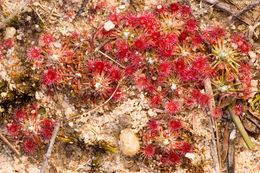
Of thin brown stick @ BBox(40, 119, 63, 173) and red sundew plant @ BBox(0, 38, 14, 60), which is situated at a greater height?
red sundew plant @ BBox(0, 38, 14, 60)

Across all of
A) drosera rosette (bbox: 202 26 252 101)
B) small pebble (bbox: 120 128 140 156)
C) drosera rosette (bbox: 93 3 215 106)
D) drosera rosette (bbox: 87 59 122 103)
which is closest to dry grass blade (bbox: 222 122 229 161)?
Answer: drosera rosette (bbox: 202 26 252 101)

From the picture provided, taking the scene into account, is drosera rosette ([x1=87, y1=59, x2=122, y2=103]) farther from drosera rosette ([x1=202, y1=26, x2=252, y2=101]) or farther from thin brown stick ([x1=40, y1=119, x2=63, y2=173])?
drosera rosette ([x1=202, y1=26, x2=252, y2=101])

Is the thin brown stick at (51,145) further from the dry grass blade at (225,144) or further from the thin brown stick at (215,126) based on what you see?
the dry grass blade at (225,144)

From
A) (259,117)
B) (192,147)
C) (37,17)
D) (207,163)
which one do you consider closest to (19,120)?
(37,17)

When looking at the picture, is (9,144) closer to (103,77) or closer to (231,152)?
(103,77)

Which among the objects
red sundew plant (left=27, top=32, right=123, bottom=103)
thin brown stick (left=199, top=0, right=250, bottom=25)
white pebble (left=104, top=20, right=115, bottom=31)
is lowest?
red sundew plant (left=27, top=32, right=123, bottom=103)

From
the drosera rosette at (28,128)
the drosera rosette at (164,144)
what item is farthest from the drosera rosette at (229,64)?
the drosera rosette at (28,128)
